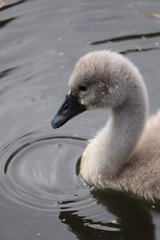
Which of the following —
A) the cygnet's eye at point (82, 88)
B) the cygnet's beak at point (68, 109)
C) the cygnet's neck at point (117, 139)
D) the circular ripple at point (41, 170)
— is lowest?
the circular ripple at point (41, 170)

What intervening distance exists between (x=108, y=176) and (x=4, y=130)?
3.92 feet

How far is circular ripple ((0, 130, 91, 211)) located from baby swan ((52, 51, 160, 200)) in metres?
0.23

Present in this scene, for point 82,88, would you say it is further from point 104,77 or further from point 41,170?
point 41,170

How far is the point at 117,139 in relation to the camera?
5742 mm

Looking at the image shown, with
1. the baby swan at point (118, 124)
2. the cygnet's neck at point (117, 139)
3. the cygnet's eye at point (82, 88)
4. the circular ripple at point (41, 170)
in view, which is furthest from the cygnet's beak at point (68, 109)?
the circular ripple at point (41, 170)

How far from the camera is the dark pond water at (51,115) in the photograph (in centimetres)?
561

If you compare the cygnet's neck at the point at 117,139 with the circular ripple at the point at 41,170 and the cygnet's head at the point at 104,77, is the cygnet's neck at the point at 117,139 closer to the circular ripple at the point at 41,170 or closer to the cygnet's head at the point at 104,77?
the cygnet's head at the point at 104,77

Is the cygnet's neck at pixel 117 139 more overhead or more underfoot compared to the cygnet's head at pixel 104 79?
more underfoot

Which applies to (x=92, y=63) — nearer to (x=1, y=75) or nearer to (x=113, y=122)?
(x=113, y=122)

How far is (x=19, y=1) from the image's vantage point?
8406 millimetres

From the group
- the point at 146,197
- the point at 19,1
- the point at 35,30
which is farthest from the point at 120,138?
the point at 19,1

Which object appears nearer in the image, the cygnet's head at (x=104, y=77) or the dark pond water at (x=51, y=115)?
the cygnet's head at (x=104, y=77)

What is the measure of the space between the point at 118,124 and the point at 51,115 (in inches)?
46.1

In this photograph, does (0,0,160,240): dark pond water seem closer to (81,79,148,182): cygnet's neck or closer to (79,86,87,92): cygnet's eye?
(81,79,148,182): cygnet's neck
